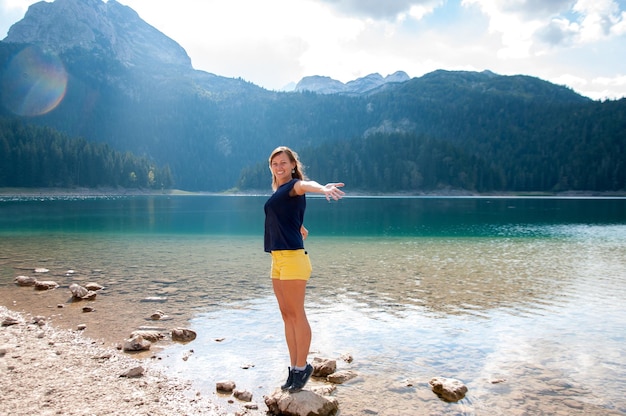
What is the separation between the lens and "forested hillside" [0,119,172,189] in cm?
14275

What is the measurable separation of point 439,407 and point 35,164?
166823 millimetres

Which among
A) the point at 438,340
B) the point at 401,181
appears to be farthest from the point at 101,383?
the point at 401,181

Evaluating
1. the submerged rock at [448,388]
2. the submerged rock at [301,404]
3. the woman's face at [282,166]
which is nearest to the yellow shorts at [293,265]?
the woman's face at [282,166]

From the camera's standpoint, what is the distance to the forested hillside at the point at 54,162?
468 ft

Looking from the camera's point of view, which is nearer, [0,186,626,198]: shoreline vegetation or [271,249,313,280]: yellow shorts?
[271,249,313,280]: yellow shorts

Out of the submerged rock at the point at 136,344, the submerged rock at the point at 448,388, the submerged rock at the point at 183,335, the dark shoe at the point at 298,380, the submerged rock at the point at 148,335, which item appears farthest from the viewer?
the submerged rock at the point at 183,335

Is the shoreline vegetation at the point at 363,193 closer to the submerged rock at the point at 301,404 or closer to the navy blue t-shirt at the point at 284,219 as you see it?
the submerged rock at the point at 301,404

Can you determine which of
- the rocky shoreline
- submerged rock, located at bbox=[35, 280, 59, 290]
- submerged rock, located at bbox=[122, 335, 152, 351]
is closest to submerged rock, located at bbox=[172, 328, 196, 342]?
submerged rock, located at bbox=[122, 335, 152, 351]

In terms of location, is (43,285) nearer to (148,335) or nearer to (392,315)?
(148,335)

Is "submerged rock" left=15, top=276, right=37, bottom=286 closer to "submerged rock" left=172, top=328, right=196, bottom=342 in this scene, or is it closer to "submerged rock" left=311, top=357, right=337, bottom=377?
"submerged rock" left=172, top=328, right=196, bottom=342

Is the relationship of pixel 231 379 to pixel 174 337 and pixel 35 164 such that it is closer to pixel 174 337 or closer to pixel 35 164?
pixel 174 337

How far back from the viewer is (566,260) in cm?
2402

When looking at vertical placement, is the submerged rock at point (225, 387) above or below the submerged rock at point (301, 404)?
below

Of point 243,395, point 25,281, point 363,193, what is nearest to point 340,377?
point 243,395
